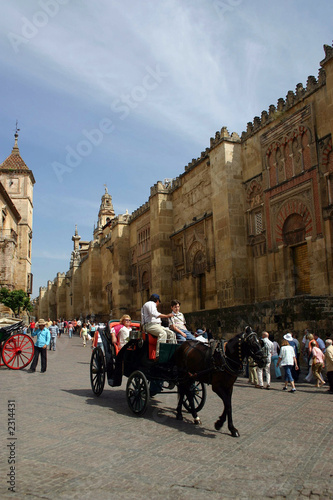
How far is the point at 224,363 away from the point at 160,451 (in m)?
1.46

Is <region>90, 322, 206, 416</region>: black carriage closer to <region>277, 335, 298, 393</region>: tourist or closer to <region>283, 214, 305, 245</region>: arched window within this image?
<region>277, 335, 298, 393</region>: tourist

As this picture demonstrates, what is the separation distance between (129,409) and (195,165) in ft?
63.4

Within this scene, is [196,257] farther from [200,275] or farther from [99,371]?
[99,371]

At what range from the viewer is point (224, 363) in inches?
231

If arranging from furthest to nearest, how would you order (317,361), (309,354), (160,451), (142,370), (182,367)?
(309,354)
(317,361)
(142,370)
(182,367)
(160,451)

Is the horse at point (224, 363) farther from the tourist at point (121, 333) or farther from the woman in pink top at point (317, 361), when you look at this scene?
the woman in pink top at point (317, 361)

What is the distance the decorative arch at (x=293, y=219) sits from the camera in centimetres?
1689

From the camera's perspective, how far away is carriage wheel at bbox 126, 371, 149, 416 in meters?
6.58

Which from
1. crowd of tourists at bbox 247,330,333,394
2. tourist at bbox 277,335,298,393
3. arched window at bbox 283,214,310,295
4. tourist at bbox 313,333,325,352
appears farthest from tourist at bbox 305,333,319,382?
arched window at bbox 283,214,310,295

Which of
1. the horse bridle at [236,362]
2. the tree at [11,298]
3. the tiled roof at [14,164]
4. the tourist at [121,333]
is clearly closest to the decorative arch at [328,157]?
the tourist at [121,333]

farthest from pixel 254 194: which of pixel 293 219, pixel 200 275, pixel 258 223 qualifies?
pixel 200 275

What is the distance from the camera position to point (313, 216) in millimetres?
16594

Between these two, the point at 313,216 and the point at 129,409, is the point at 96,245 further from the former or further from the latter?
the point at 129,409

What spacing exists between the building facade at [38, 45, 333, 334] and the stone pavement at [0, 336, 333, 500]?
254 inches
